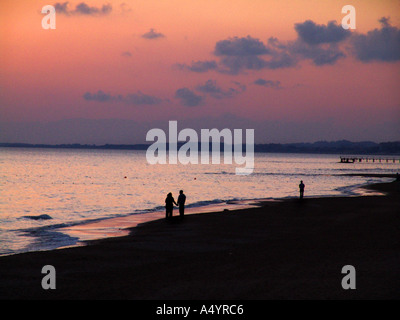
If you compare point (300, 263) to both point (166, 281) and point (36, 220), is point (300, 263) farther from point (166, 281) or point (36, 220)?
point (36, 220)

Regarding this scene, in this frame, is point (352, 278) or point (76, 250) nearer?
point (352, 278)

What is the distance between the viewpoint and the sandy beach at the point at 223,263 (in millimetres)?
12984

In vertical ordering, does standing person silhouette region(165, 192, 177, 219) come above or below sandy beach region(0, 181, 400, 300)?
above

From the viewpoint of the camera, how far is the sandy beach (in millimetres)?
12984

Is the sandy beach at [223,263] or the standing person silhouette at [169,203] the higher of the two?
the standing person silhouette at [169,203]

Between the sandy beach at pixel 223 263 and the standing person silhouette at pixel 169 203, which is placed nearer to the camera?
the sandy beach at pixel 223 263

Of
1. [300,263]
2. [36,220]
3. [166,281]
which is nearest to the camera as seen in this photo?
[166,281]

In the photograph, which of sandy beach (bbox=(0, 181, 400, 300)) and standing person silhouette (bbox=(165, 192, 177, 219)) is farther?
standing person silhouette (bbox=(165, 192, 177, 219))

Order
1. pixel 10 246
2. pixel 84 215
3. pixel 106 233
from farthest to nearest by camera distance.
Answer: pixel 84 215, pixel 106 233, pixel 10 246
